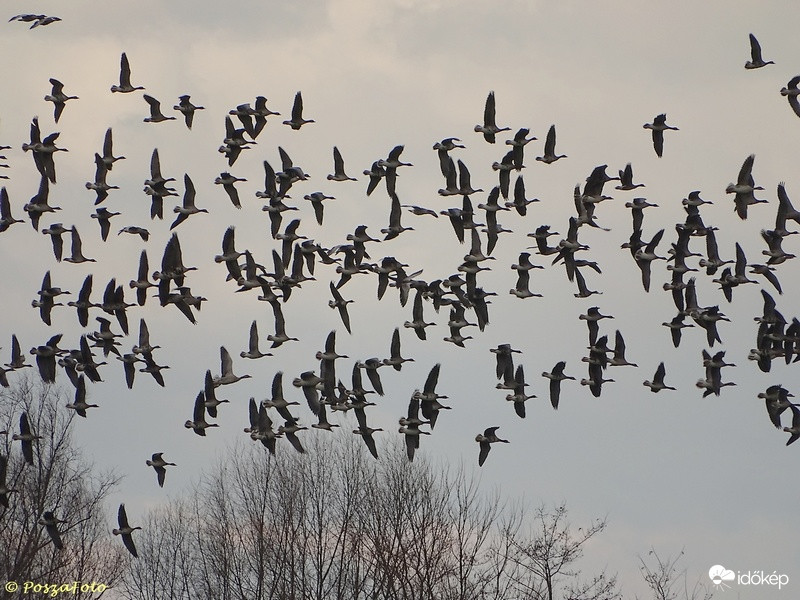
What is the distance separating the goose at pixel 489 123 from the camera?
37875mm

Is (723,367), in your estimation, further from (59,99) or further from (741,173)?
(59,99)

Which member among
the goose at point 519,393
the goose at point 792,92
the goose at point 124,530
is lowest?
the goose at point 124,530

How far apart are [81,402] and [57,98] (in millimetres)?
6272

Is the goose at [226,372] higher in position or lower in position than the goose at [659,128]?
lower

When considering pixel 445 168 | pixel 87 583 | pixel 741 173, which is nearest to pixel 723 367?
pixel 741 173

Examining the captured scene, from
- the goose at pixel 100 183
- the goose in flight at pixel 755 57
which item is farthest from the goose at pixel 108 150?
the goose in flight at pixel 755 57

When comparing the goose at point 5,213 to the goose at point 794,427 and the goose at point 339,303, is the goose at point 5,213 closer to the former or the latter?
the goose at point 339,303

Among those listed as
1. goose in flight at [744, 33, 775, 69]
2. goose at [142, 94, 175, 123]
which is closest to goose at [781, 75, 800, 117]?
goose in flight at [744, 33, 775, 69]

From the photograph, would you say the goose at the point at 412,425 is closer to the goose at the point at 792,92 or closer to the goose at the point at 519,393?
the goose at the point at 519,393

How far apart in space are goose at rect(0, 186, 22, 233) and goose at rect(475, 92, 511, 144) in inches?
383

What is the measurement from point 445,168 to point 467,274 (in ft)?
8.53

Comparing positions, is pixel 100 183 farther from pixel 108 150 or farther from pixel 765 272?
pixel 765 272

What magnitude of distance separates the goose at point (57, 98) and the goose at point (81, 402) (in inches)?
216

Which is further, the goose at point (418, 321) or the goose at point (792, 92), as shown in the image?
the goose at point (418, 321)
